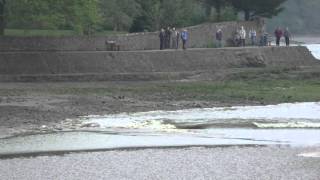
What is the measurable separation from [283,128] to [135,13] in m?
41.9

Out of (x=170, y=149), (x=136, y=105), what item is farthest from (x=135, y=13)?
(x=170, y=149)

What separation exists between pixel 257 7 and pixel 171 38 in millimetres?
17799

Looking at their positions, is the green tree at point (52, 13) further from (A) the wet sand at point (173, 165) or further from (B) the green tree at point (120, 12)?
(A) the wet sand at point (173, 165)

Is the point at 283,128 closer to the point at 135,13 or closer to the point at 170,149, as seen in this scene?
the point at 170,149

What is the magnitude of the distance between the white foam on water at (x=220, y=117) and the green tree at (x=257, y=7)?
122 feet

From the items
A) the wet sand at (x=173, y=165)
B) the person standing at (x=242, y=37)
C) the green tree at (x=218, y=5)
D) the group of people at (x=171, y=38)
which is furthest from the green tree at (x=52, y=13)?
the wet sand at (x=173, y=165)

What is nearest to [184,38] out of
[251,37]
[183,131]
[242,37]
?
[242,37]

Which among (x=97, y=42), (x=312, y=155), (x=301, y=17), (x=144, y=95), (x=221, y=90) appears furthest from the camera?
(x=301, y=17)

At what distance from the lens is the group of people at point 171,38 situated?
167 ft

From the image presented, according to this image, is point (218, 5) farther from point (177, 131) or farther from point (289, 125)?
point (177, 131)

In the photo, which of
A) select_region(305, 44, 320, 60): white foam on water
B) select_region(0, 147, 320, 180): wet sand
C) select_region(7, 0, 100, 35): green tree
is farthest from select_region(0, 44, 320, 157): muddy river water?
select_region(305, 44, 320, 60): white foam on water

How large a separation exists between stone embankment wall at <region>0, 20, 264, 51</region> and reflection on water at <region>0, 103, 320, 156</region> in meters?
19.3

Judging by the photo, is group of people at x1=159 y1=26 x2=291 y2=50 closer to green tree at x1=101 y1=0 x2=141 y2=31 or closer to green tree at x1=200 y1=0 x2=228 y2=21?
green tree at x1=200 y1=0 x2=228 y2=21

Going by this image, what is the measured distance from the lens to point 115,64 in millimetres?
45844
